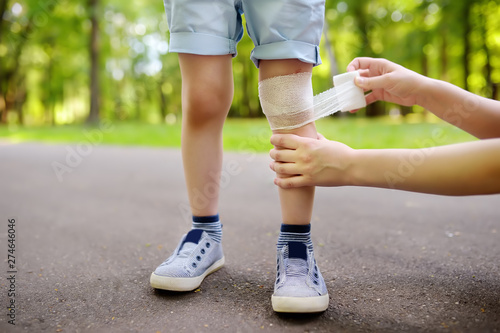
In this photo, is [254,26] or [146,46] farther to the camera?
[146,46]

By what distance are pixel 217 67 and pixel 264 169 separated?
280 cm

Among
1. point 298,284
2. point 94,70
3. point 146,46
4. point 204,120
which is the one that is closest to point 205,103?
point 204,120

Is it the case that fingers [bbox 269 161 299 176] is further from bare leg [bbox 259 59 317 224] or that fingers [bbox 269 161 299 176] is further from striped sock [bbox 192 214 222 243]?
striped sock [bbox 192 214 222 243]

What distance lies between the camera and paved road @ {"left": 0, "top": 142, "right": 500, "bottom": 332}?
1168mm

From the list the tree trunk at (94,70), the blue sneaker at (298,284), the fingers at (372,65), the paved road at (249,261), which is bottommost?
the paved road at (249,261)

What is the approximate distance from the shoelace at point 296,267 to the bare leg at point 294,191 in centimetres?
12

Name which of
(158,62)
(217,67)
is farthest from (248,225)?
(158,62)

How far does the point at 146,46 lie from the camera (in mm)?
22922

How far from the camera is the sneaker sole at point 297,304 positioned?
116cm

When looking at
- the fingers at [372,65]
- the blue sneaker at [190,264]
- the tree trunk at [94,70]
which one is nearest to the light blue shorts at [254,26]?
the fingers at [372,65]

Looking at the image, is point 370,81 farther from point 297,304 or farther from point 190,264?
point 190,264

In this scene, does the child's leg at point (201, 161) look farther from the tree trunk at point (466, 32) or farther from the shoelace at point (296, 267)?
the tree trunk at point (466, 32)

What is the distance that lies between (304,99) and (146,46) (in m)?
23.2

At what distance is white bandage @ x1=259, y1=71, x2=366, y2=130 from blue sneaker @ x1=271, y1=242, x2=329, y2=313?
1.28 ft
